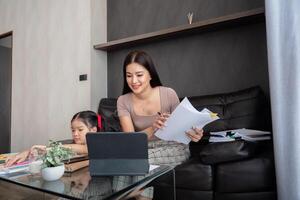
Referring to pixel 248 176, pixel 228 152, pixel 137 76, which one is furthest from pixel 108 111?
pixel 248 176

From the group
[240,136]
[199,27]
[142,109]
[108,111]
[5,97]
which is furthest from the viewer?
[5,97]

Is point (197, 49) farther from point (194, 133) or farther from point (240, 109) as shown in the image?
point (194, 133)

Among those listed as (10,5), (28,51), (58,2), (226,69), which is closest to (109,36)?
(58,2)

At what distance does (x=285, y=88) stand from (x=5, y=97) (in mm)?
3418

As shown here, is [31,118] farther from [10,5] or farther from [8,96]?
[10,5]

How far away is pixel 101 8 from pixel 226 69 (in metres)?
1.49

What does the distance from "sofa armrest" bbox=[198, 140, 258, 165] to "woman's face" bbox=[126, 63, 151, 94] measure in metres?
0.52

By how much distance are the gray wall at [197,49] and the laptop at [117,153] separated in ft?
4.48

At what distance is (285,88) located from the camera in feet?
4.03

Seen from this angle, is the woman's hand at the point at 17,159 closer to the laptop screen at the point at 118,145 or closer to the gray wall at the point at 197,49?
the laptop screen at the point at 118,145

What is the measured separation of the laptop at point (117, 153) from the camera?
82 cm

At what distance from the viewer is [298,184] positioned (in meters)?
1.15

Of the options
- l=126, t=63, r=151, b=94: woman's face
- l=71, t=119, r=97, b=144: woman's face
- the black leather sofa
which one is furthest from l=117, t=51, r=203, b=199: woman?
l=71, t=119, r=97, b=144: woman's face

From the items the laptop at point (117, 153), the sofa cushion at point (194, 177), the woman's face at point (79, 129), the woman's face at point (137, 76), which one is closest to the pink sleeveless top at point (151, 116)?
the woman's face at point (137, 76)
